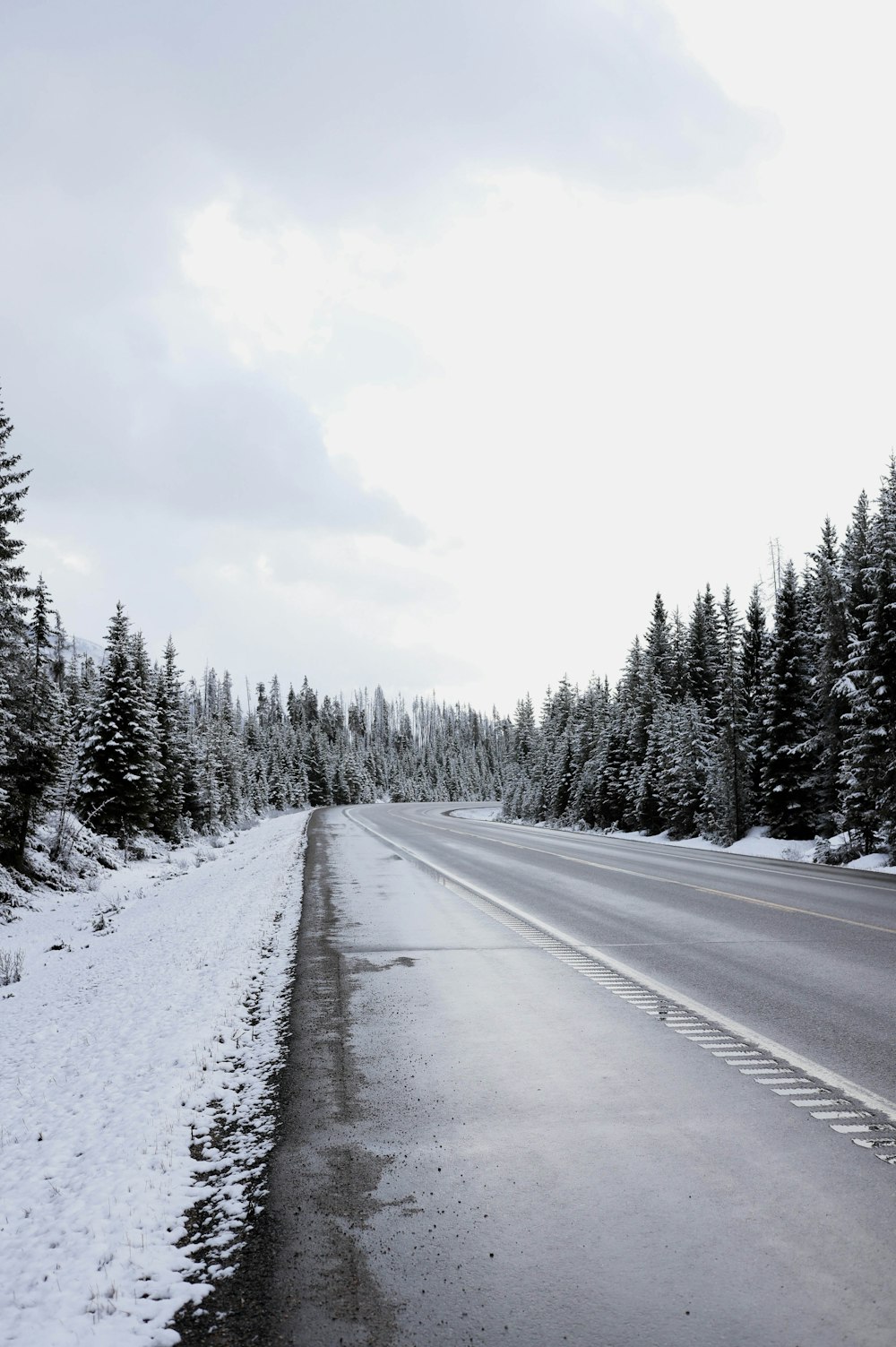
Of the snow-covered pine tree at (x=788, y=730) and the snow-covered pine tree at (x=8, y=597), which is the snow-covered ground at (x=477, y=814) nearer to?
the snow-covered pine tree at (x=788, y=730)

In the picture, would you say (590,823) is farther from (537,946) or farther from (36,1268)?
(36,1268)

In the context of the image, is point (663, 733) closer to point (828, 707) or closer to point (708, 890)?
point (828, 707)

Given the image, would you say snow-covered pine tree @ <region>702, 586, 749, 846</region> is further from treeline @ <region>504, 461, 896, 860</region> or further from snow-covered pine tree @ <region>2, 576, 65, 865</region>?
snow-covered pine tree @ <region>2, 576, 65, 865</region>

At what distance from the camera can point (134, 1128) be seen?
4625 mm

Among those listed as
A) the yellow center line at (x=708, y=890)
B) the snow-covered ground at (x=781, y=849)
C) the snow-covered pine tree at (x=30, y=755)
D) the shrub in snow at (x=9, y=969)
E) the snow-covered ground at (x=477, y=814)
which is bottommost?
the snow-covered ground at (x=477, y=814)

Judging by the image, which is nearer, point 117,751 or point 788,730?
point 788,730

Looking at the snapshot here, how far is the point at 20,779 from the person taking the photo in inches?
950

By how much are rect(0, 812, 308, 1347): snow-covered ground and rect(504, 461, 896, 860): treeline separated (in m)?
17.7

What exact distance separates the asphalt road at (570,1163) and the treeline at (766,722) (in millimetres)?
14922

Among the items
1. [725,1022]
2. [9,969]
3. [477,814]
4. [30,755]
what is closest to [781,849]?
[725,1022]

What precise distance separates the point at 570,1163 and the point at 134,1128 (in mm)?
2521

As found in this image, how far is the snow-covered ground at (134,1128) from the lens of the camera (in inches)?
→ 122

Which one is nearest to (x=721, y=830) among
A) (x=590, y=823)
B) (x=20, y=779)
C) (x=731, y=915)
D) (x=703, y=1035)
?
(x=590, y=823)

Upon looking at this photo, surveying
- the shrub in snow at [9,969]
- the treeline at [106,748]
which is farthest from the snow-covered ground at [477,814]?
the shrub in snow at [9,969]
